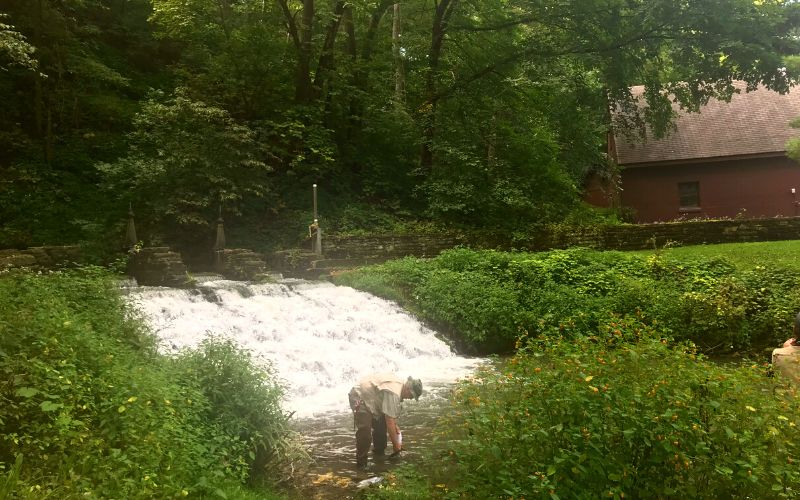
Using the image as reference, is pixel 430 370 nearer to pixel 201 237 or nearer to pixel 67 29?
pixel 201 237

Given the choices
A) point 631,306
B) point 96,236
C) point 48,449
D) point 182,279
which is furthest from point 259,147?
point 48,449

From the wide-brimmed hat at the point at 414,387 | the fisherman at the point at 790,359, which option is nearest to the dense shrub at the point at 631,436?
the fisherman at the point at 790,359

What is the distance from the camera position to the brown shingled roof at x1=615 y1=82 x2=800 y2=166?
28812 mm

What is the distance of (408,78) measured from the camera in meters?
26.8

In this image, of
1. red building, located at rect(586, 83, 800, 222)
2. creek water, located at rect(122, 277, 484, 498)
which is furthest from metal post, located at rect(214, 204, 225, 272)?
red building, located at rect(586, 83, 800, 222)

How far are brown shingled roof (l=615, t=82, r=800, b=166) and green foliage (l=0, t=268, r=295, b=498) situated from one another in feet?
87.6

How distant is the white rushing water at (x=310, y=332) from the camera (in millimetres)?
11453

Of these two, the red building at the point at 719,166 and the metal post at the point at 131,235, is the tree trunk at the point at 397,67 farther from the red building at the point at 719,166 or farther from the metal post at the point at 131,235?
the metal post at the point at 131,235

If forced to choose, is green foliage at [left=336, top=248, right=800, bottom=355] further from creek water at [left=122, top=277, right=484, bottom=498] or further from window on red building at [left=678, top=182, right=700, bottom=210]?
window on red building at [left=678, top=182, right=700, bottom=210]

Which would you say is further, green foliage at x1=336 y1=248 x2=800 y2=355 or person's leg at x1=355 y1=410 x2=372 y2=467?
green foliage at x1=336 y1=248 x2=800 y2=355

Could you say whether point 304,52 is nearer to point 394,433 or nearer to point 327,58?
point 327,58

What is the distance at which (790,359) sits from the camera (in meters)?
7.43

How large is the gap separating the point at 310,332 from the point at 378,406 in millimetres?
5813

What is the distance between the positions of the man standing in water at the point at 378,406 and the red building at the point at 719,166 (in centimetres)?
2419
